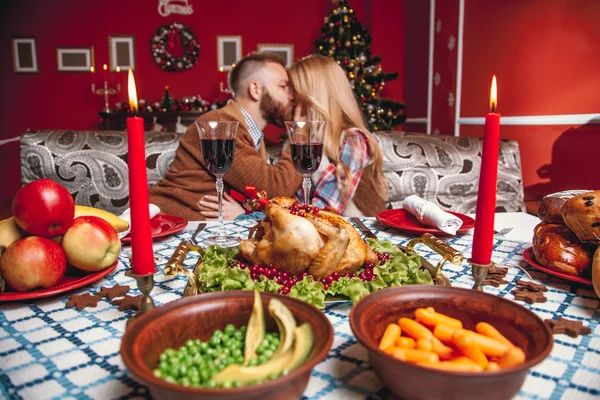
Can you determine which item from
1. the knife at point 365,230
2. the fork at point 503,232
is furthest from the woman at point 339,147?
the fork at point 503,232

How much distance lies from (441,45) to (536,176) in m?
1.92

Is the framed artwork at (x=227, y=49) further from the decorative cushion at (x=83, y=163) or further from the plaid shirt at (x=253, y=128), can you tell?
the decorative cushion at (x=83, y=163)

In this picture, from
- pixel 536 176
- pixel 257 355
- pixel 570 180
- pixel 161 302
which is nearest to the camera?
pixel 257 355

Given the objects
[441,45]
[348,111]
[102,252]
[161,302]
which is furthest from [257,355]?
[441,45]

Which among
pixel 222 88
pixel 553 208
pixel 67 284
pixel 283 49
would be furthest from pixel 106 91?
pixel 553 208

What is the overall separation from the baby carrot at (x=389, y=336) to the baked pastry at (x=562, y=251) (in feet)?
1.78

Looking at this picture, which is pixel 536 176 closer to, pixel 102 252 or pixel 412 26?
pixel 412 26

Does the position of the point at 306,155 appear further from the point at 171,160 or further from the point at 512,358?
A: the point at 171,160

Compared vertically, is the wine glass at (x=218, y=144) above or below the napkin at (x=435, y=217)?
above

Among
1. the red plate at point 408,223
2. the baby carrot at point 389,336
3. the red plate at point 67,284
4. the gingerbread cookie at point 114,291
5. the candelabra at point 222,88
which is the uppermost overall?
the candelabra at point 222,88

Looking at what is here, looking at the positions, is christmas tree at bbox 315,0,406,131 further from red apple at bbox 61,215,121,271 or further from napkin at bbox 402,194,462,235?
red apple at bbox 61,215,121,271

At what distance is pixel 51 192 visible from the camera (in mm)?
904

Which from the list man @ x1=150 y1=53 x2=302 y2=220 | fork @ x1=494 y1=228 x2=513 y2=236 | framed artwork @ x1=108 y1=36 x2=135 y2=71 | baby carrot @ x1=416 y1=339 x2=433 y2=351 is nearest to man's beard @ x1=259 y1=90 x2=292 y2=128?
man @ x1=150 y1=53 x2=302 y2=220

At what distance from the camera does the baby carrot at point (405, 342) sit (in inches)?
23.1
